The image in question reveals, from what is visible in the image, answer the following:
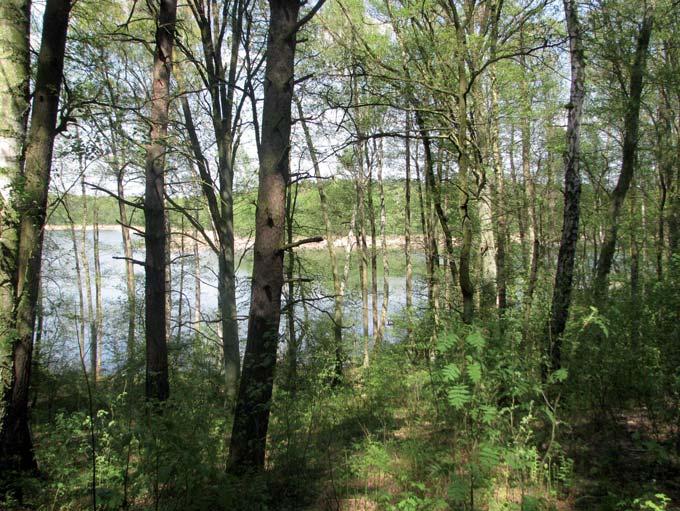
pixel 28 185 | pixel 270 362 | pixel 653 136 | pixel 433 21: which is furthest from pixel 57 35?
pixel 653 136

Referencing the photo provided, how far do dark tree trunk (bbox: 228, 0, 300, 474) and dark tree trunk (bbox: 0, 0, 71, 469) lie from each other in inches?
87.2

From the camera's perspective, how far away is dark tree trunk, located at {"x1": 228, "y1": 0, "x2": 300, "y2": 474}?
12.6ft

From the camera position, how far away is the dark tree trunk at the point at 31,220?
12.9 feet

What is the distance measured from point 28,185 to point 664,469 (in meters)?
6.57

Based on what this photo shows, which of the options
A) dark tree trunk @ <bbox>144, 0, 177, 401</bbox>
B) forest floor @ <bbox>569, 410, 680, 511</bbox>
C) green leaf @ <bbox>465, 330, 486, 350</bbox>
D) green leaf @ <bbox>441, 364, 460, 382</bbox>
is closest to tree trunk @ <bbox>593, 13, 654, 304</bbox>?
forest floor @ <bbox>569, 410, 680, 511</bbox>

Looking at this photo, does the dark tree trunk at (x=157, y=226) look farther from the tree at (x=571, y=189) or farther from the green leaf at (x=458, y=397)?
the tree at (x=571, y=189)

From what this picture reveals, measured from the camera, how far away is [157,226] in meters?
6.45

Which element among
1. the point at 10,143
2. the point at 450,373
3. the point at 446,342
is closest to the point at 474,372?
the point at 450,373

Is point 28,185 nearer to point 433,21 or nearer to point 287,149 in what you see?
point 287,149

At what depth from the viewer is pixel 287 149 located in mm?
4047

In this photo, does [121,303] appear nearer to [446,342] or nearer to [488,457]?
[446,342]

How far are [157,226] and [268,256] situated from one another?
3.40 metres

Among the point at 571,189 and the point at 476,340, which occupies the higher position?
the point at 571,189

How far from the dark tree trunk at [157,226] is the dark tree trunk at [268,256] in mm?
3044
